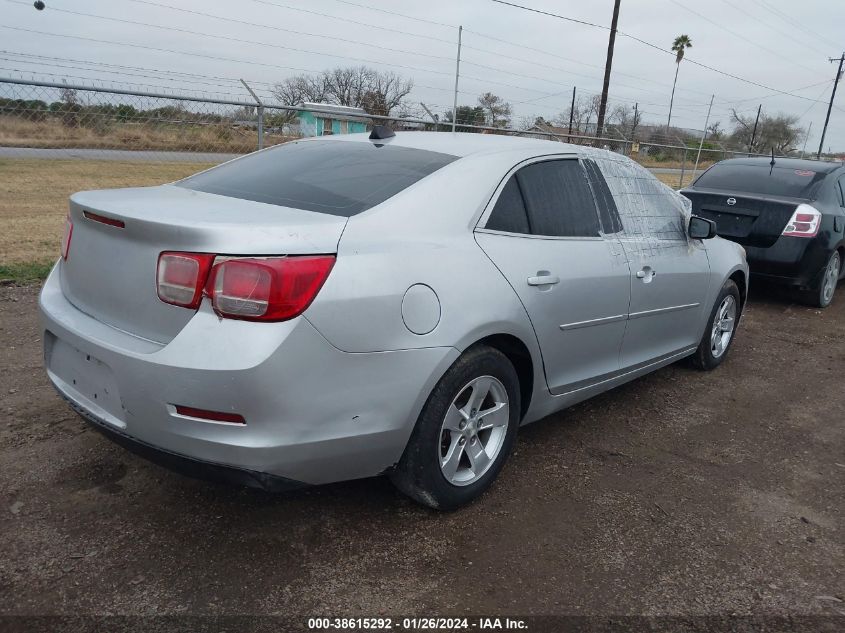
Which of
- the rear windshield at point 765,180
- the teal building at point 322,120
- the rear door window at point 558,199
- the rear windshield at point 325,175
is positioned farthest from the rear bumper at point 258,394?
the teal building at point 322,120

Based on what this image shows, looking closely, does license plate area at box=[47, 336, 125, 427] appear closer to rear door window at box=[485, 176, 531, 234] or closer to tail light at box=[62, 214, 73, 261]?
tail light at box=[62, 214, 73, 261]

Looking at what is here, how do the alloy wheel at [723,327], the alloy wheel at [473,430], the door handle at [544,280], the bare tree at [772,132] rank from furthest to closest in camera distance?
the bare tree at [772,132] → the alloy wheel at [723,327] → the door handle at [544,280] → the alloy wheel at [473,430]

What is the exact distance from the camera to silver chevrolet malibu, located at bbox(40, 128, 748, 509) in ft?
7.19

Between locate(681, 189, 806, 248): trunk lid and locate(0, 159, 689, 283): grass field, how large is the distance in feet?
21.6

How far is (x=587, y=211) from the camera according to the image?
3.54 metres

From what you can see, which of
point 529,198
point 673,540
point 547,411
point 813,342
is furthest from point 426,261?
point 813,342

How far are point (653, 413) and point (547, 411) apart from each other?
119 centimetres

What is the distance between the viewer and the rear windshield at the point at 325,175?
2703mm

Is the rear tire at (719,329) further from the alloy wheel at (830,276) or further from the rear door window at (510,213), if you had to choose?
the alloy wheel at (830,276)

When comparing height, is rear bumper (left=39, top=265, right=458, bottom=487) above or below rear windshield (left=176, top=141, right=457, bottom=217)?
below

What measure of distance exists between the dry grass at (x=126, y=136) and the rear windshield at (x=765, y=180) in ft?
19.1

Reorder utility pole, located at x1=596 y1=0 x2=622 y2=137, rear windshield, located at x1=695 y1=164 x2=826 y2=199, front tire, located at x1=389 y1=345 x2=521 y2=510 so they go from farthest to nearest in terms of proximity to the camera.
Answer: utility pole, located at x1=596 y1=0 x2=622 y2=137 < rear windshield, located at x1=695 y1=164 x2=826 y2=199 < front tire, located at x1=389 y1=345 x2=521 y2=510

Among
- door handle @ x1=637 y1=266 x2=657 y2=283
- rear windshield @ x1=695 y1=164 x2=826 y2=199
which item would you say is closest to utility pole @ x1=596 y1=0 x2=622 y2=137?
rear windshield @ x1=695 y1=164 x2=826 y2=199

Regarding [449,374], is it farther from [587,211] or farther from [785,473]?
[785,473]
